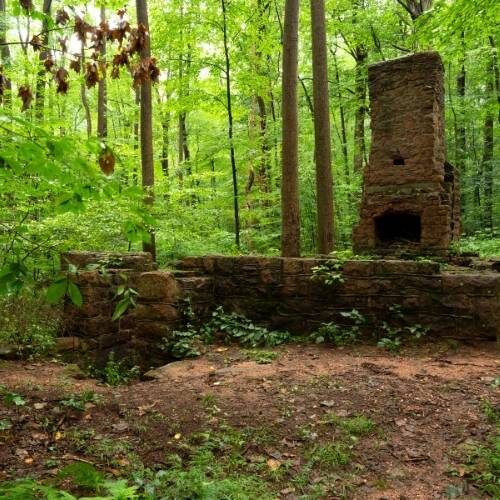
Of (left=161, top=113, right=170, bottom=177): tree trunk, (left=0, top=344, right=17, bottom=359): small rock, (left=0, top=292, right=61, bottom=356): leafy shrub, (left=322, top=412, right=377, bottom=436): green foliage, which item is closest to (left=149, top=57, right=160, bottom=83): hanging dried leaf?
(left=322, top=412, right=377, bottom=436): green foliage

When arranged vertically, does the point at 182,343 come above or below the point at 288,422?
above

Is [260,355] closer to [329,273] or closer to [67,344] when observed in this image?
[329,273]

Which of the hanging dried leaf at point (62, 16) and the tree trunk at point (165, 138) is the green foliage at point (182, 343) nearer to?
the hanging dried leaf at point (62, 16)

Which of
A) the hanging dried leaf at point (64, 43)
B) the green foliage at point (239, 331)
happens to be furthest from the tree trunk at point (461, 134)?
the hanging dried leaf at point (64, 43)

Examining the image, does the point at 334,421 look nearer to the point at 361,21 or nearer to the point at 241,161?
the point at 241,161

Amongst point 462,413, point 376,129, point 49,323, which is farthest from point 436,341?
point 49,323

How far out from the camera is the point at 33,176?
695cm

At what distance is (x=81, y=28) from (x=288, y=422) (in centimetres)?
352

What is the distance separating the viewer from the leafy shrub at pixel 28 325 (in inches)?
258

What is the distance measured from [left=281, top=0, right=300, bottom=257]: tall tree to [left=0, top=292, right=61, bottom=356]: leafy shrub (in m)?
4.46

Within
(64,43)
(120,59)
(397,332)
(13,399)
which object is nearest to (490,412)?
(397,332)

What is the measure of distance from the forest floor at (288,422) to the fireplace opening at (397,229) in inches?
136

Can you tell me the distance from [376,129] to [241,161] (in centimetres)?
581

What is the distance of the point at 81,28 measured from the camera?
2451 millimetres
